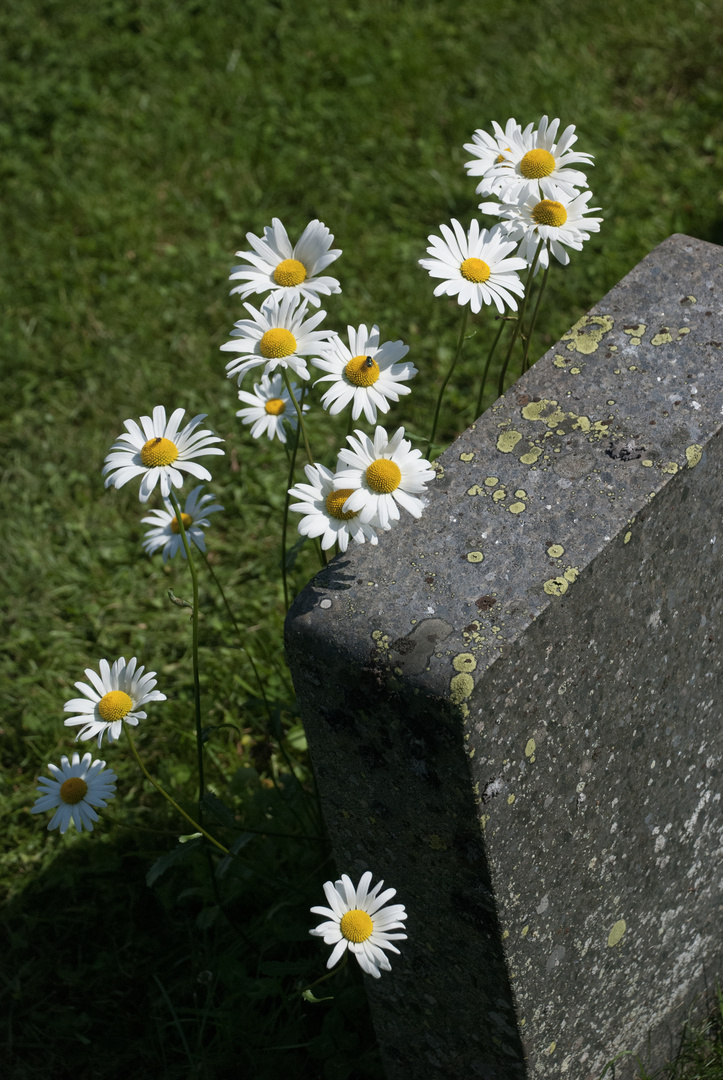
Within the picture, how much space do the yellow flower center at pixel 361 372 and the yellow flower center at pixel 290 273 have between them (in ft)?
0.70

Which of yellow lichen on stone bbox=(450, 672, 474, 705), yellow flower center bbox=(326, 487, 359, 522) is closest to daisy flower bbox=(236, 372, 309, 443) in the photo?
yellow flower center bbox=(326, 487, 359, 522)

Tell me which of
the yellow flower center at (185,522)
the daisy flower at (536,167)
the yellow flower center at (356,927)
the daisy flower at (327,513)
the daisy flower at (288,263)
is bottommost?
the yellow flower center at (356,927)

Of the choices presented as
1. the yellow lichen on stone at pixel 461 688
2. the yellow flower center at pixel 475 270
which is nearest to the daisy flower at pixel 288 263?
the yellow flower center at pixel 475 270

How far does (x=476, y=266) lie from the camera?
1.60 meters

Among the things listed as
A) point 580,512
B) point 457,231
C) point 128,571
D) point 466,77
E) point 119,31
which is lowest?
point 580,512

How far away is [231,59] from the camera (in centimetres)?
463

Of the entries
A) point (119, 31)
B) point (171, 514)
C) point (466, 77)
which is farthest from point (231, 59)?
point (171, 514)

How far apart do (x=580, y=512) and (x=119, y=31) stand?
4421 millimetres

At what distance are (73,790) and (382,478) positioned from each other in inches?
35.6

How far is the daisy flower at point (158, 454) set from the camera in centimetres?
157

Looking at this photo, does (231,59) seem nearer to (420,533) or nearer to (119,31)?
(119,31)

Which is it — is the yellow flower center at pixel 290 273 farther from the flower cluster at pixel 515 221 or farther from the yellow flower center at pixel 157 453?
the yellow flower center at pixel 157 453

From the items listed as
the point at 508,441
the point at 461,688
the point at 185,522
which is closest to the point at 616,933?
the point at 461,688

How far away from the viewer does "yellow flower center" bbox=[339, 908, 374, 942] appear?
143 cm
